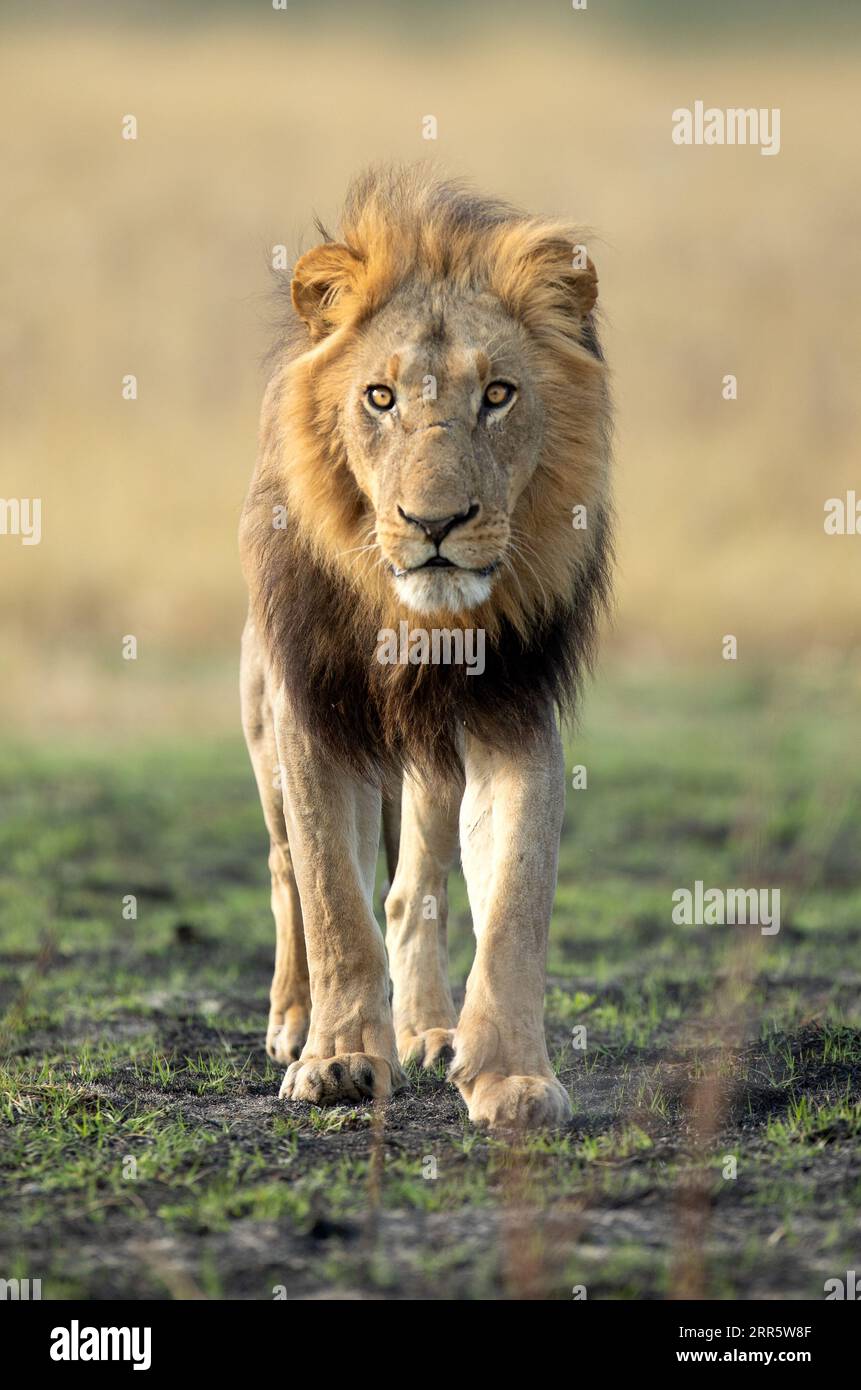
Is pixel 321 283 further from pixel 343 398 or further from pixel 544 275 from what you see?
pixel 544 275

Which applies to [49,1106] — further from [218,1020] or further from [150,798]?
[150,798]

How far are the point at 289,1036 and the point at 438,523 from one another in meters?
1.90

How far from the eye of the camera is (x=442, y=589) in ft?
15.1

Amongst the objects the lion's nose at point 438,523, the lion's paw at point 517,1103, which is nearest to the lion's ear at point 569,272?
the lion's nose at point 438,523

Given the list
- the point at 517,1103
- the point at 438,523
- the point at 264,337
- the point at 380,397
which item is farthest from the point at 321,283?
the point at 264,337

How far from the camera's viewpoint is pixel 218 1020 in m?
6.53

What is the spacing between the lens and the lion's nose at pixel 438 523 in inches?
177

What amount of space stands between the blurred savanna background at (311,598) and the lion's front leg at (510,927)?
0.14m

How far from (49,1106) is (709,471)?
20.1m

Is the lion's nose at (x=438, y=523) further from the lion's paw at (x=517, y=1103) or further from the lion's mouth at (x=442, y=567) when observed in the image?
the lion's paw at (x=517, y=1103)

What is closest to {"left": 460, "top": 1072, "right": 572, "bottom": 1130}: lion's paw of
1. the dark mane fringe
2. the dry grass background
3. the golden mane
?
the dark mane fringe

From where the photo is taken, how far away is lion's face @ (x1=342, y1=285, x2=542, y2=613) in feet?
14.9
